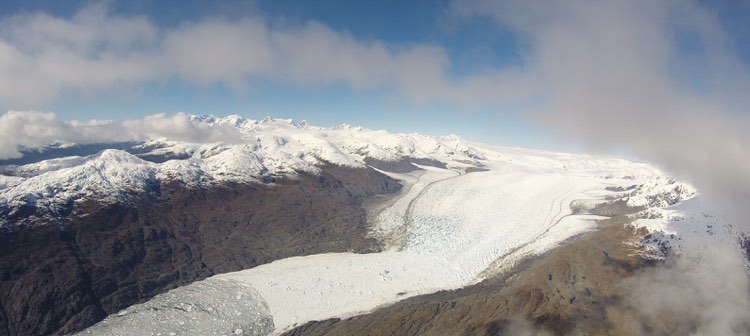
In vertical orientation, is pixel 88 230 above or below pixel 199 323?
above

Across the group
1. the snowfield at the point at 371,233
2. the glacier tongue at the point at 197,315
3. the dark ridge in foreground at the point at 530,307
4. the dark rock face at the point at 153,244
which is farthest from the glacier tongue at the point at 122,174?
the dark ridge in foreground at the point at 530,307

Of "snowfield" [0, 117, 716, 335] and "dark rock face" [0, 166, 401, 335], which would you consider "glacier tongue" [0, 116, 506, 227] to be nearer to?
"snowfield" [0, 117, 716, 335]

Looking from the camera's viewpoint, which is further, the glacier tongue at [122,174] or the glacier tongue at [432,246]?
the glacier tongue at [122,174]

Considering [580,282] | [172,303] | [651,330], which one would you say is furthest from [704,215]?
[172,303]

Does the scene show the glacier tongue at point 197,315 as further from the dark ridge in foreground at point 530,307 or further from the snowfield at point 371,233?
the dark ridge in foreground at point 530,307

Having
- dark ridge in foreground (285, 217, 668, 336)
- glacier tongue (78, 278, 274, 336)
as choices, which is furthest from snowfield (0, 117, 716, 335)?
dark ridge in foreground (285, 217, 668, 336)

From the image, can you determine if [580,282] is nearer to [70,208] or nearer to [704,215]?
[704,215]

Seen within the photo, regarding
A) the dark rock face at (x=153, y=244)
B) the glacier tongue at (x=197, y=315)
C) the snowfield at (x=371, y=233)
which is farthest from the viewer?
the snowfield at (x=371, y=233)
